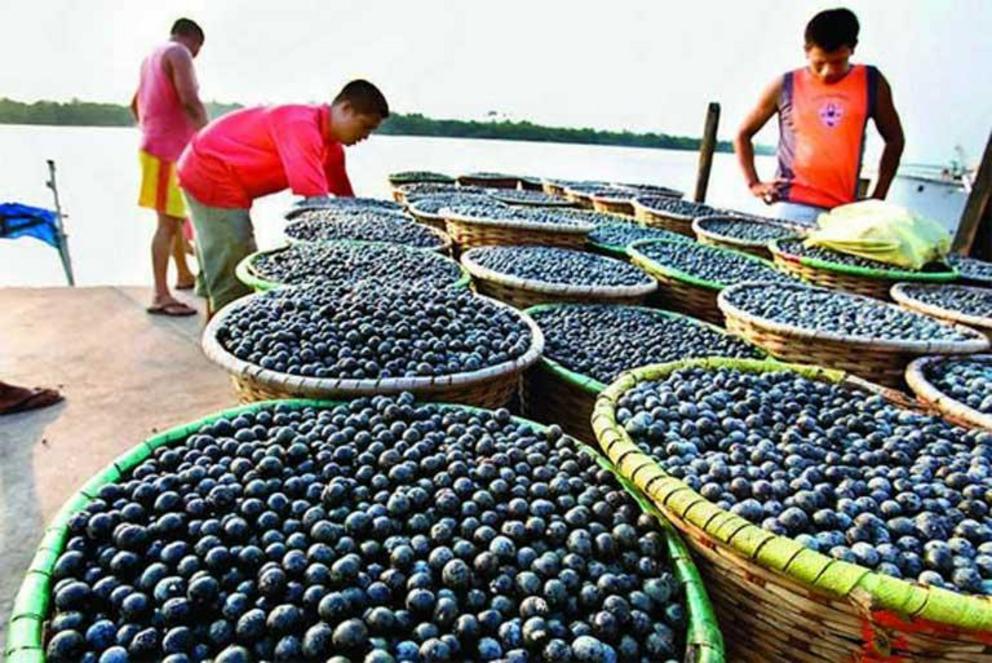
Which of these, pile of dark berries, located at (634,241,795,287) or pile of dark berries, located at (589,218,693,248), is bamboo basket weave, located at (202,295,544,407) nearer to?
pile of dark berries, located at (634,241,795,287)

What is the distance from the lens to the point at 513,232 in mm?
3400

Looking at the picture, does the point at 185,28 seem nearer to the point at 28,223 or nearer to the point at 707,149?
the point at 28,223

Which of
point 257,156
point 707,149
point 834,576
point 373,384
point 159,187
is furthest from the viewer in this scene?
point 707,149

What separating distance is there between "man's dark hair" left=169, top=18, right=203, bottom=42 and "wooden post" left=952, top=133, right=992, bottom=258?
582 cm

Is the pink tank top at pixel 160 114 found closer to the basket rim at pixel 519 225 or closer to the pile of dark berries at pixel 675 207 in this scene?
the basket rim at pixel 519 225

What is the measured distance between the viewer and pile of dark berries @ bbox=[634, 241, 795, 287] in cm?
300

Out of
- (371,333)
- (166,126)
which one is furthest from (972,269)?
(166,126)

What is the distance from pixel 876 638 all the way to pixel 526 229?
2629 mm

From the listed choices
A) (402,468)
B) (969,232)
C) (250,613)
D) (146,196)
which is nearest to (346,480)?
(402,468)

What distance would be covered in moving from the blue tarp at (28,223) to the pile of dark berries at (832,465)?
5.67 meters

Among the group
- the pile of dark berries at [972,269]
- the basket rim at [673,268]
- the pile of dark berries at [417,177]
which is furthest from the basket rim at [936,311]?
the pile of dark berries at [417,177]

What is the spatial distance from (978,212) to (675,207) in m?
2.42

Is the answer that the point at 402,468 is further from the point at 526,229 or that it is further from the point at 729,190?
the point at 729,190

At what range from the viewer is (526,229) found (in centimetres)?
338
